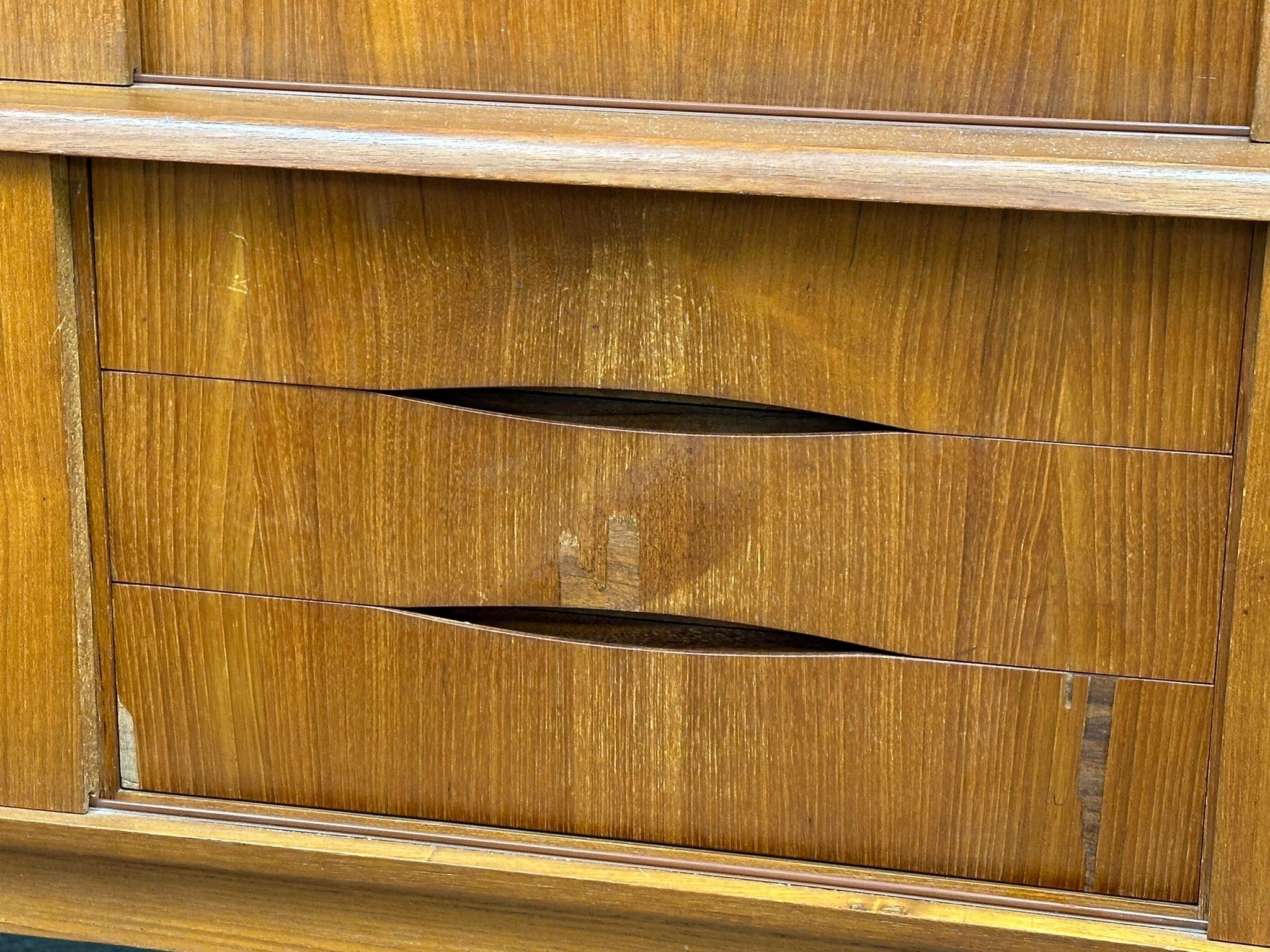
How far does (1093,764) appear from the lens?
63 centimetres

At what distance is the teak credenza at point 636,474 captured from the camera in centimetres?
59

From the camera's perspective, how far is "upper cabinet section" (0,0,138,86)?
0.63m

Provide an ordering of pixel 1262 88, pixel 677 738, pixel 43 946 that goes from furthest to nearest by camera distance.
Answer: pixel 43 946
pixel 677 738
pixel 1262 88

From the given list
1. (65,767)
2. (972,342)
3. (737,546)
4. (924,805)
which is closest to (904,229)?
(972,342)

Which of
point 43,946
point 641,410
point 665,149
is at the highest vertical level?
point 665,149

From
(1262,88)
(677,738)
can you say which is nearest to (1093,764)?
(677,738)

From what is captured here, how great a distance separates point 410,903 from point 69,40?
452mm

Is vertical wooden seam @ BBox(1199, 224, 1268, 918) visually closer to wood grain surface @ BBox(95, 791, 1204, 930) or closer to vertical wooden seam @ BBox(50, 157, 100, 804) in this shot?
wood grain surface @ BBox(95, 791, 1204, 930)

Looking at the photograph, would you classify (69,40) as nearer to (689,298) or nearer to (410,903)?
(689,298)

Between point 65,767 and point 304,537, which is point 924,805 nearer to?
point 304,537


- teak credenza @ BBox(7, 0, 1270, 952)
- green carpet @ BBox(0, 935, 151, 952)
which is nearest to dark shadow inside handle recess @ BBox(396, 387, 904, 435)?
teak credenza @ BBox(7, 0, 1270, 952)

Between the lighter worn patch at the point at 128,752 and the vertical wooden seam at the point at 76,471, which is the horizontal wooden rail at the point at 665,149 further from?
the lighter worn patch at the point at 128,752

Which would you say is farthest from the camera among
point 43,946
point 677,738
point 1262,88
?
point 43,946

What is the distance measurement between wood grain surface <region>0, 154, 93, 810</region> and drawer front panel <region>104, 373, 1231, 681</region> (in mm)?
26
